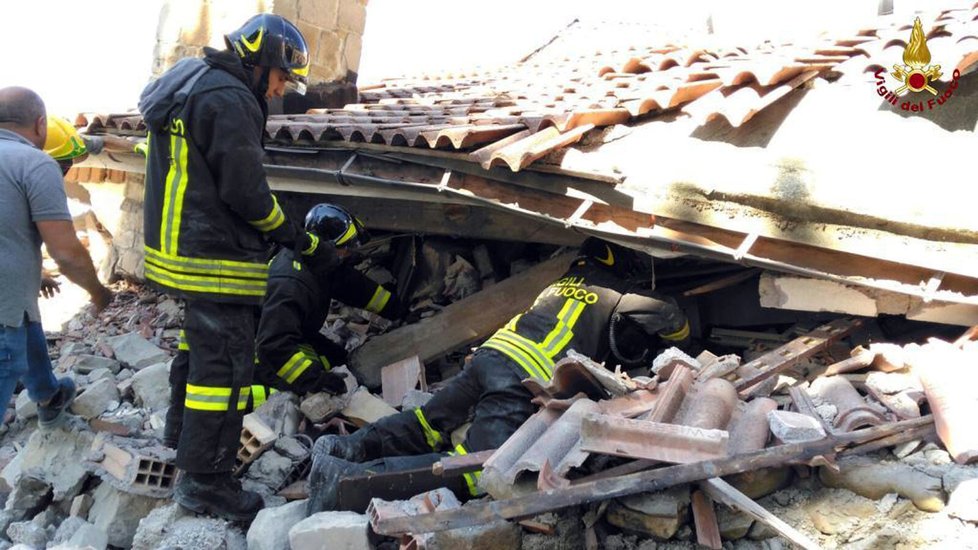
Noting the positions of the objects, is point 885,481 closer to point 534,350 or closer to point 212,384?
point 534,350

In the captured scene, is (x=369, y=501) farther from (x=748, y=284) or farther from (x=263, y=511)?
(x=748, y=284)

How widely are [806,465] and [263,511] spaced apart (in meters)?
2.35

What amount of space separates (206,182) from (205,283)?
0.46 meters

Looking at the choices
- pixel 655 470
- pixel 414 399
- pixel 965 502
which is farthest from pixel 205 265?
pixel 965 502

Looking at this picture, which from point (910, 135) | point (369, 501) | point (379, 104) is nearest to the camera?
point (369, 501)

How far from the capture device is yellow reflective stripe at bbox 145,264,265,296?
371 centimetres

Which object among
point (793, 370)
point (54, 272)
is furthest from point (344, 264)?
point (54, 272)

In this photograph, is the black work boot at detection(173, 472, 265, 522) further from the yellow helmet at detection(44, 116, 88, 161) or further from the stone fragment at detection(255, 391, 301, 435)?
the yellow helmet at detection(44, 116, 88, 161)

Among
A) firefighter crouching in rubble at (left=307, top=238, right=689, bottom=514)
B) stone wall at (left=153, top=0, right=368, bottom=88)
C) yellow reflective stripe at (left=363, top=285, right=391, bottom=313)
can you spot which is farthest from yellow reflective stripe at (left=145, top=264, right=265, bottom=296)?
stone wall at (left=153, top=0, right=368, bottom=88)

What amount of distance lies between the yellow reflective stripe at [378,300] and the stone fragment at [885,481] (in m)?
3.57

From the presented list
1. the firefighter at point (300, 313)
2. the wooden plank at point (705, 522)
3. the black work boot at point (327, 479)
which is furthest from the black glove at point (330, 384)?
the wooden plank at point (705, 522)

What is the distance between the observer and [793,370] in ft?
13.2

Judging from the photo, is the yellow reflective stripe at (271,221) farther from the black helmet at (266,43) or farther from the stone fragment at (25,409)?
the stone fragment at (25,409)

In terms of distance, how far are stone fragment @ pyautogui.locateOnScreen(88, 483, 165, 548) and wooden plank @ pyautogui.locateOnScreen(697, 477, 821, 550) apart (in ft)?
9.06
